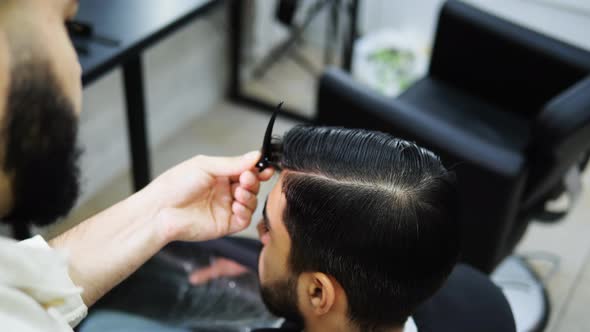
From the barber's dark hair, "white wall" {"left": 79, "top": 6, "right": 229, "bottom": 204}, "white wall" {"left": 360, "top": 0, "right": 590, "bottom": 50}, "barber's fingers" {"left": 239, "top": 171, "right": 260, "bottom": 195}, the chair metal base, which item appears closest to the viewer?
the barber's dark hair

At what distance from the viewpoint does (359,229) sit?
0.83m

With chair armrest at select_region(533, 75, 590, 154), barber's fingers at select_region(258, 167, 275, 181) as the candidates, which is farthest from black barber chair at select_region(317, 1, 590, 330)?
barber's fingers at select_region(258, 167, 275, 181)

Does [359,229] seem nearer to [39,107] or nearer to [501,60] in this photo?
[39,107]

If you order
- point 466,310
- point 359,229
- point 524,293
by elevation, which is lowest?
point 524,293

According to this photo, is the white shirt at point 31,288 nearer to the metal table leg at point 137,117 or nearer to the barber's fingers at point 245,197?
the barber's fingers at point 245,197

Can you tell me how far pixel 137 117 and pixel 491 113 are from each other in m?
1.00

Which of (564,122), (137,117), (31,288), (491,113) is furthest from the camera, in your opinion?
(491,113)

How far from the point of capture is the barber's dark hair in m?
0.83

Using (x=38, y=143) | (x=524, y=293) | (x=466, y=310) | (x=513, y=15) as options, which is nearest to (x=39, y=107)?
(x=38, y=143)

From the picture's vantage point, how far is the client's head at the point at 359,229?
84 centimetres

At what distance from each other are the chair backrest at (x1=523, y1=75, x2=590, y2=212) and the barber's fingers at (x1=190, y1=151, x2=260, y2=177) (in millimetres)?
672

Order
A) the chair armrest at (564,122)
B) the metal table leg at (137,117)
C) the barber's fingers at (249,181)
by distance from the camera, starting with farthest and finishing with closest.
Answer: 1. the metal table leg at (137,117)
2. the chair armrest at (564,122)
3. the barber's fingers at (249,181)

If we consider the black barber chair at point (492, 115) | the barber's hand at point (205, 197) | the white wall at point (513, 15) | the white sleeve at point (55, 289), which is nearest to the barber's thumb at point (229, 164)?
the barber's hand at point (205, 197)

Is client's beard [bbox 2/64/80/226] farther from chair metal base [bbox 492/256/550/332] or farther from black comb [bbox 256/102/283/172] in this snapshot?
chair metal base [bbox 492/256/550/332]
